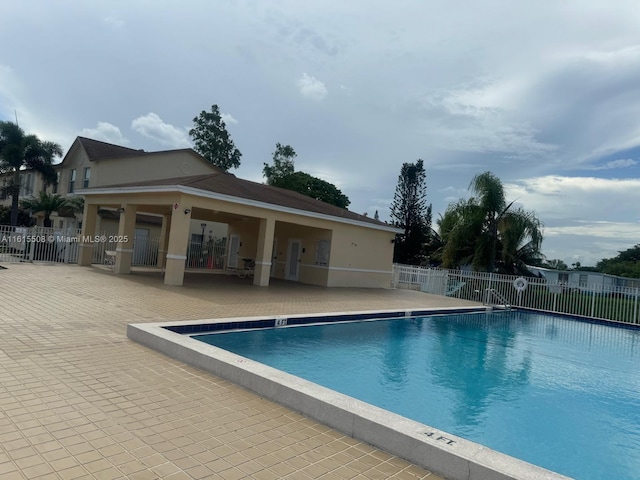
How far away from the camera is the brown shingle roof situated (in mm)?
25170

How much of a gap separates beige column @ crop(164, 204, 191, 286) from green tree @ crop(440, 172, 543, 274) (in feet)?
61.5

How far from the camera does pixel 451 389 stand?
295 inches

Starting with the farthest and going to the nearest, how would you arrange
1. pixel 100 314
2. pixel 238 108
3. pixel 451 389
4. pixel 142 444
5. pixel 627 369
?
pixel 238 108 → pixel 627 369 → pixel 100 314 → pixel 451 389 → pixel 142 444

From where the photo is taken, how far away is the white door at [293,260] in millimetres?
22016

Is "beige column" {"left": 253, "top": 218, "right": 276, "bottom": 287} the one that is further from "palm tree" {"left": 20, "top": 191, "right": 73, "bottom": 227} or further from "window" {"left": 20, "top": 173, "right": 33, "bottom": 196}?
"window" {"left": 20, "top": 173, "right": 33, "bottom": 196}

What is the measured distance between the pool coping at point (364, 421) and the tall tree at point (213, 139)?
38.5 metres

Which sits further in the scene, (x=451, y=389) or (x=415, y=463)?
(x=451, y=389)

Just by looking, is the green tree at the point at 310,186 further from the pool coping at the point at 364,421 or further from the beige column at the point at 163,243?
the pool coping at the point at 364,421

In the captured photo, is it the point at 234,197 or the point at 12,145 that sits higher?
the point at 12,145

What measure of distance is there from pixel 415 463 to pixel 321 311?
8.37 m

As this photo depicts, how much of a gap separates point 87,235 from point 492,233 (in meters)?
23.1

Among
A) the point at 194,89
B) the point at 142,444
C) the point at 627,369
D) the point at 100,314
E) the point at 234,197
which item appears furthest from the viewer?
the point at 194,89

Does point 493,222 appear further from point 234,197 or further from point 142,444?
point 142,444

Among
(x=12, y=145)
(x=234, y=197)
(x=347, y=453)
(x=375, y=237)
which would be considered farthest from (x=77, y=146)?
(x=347, y=453)
